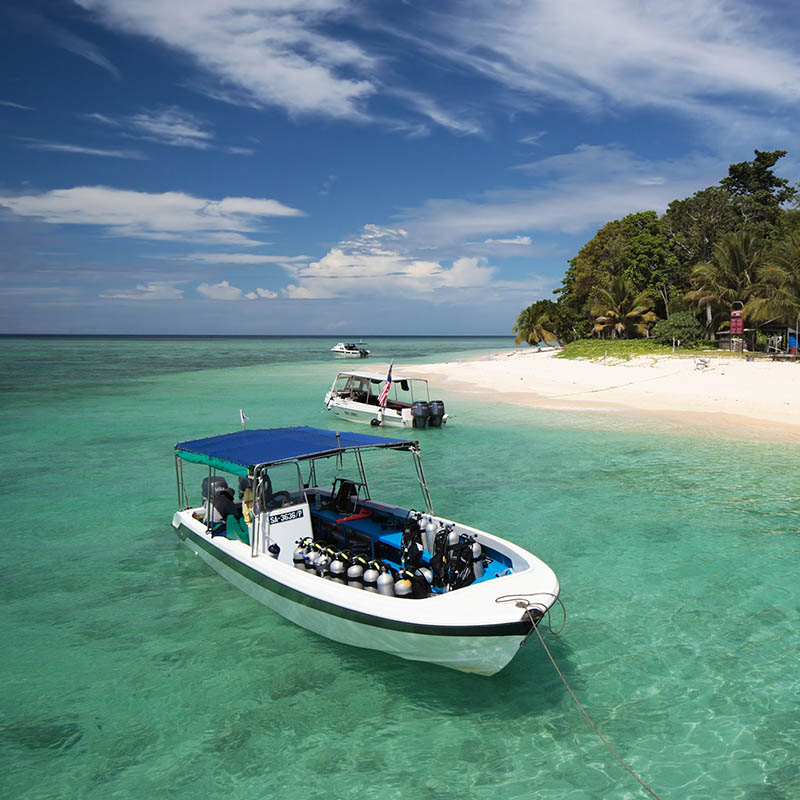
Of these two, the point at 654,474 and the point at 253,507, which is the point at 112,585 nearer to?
the point at 253,507

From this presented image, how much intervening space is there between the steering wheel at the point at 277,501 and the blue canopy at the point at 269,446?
0.66 meters

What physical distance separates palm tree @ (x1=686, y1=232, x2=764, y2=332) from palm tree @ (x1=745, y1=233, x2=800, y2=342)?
2718mm

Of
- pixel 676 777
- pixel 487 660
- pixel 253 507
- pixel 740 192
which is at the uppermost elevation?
pixel 740 192

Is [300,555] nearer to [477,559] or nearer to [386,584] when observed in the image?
[386,584]

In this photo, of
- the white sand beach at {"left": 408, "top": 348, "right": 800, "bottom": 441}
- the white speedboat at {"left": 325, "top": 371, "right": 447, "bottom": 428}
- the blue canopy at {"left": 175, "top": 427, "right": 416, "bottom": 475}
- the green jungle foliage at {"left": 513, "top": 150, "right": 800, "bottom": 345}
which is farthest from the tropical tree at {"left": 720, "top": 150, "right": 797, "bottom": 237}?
the blue canopy at {"left": 175, "top": 427, "right": 416, "bottom": 475}

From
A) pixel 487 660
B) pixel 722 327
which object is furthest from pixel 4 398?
pixel 722 327

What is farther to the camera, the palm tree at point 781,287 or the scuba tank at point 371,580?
the palm tree at point 781,287

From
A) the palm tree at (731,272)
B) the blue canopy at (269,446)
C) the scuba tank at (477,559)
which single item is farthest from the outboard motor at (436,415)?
the palm tree at (731,272)

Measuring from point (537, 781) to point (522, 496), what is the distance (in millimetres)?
10210

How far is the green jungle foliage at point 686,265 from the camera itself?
1845 inches

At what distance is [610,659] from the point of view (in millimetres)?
8414

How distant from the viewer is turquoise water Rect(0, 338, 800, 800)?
6.37 meters

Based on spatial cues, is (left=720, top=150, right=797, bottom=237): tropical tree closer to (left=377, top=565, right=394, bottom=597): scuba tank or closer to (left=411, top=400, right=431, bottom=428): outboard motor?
(left=411, top=400, right=431, bottom=428): outboard motor

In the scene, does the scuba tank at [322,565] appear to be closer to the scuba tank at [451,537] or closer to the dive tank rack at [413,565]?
the dive tank rack at [413,565]
